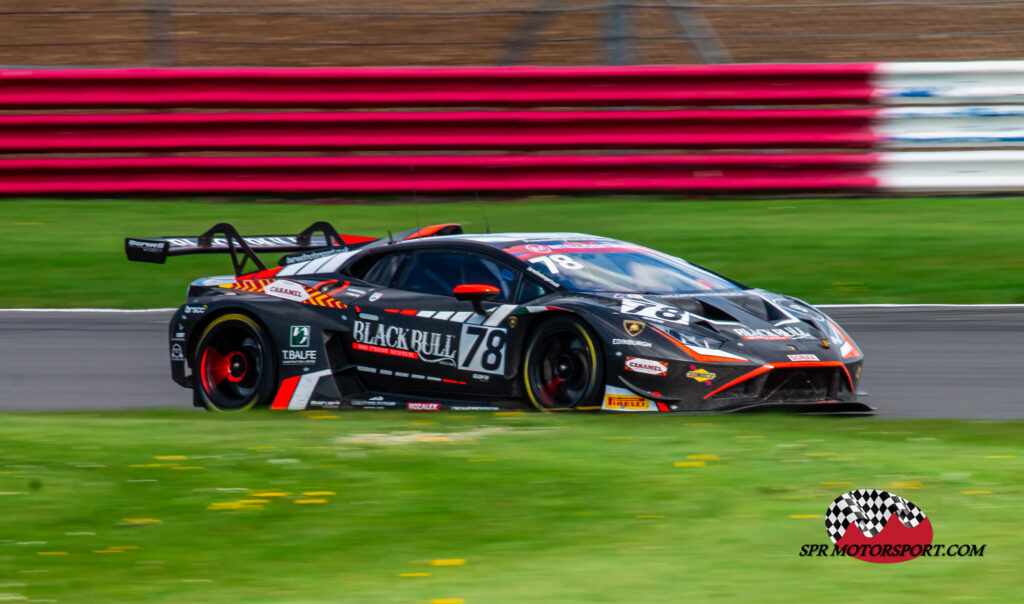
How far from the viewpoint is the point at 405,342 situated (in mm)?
9547

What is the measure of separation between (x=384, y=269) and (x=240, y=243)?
4.41 feet

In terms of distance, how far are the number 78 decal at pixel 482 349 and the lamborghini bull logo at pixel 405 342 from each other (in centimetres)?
8

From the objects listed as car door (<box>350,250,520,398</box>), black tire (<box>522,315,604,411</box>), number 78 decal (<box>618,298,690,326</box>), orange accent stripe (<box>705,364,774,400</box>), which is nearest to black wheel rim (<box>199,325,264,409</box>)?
car door (<box>350,250,520,398</box>)

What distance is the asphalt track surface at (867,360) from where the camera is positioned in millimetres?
9938

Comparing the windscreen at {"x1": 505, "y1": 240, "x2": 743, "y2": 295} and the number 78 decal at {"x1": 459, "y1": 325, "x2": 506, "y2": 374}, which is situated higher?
the windscreen at {"x1": 505, "y1": 240, "x2": 743, "y2": 295}

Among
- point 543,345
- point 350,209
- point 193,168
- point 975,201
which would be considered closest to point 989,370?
point 543,345

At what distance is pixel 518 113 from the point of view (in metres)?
15.6

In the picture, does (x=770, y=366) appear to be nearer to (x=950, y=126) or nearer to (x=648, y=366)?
(x=648, y=366)

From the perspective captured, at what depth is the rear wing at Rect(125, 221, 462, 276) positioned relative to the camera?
10484mm

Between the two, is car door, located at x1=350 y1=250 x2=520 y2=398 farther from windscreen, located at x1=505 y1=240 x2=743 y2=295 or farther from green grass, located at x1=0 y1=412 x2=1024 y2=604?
green grass, located at x1=0 y1=412 x2=1024 y2=604

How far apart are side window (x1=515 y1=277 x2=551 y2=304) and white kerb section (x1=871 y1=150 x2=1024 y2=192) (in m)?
7.09

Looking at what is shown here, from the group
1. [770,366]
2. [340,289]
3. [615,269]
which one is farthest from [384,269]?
[770,366]
